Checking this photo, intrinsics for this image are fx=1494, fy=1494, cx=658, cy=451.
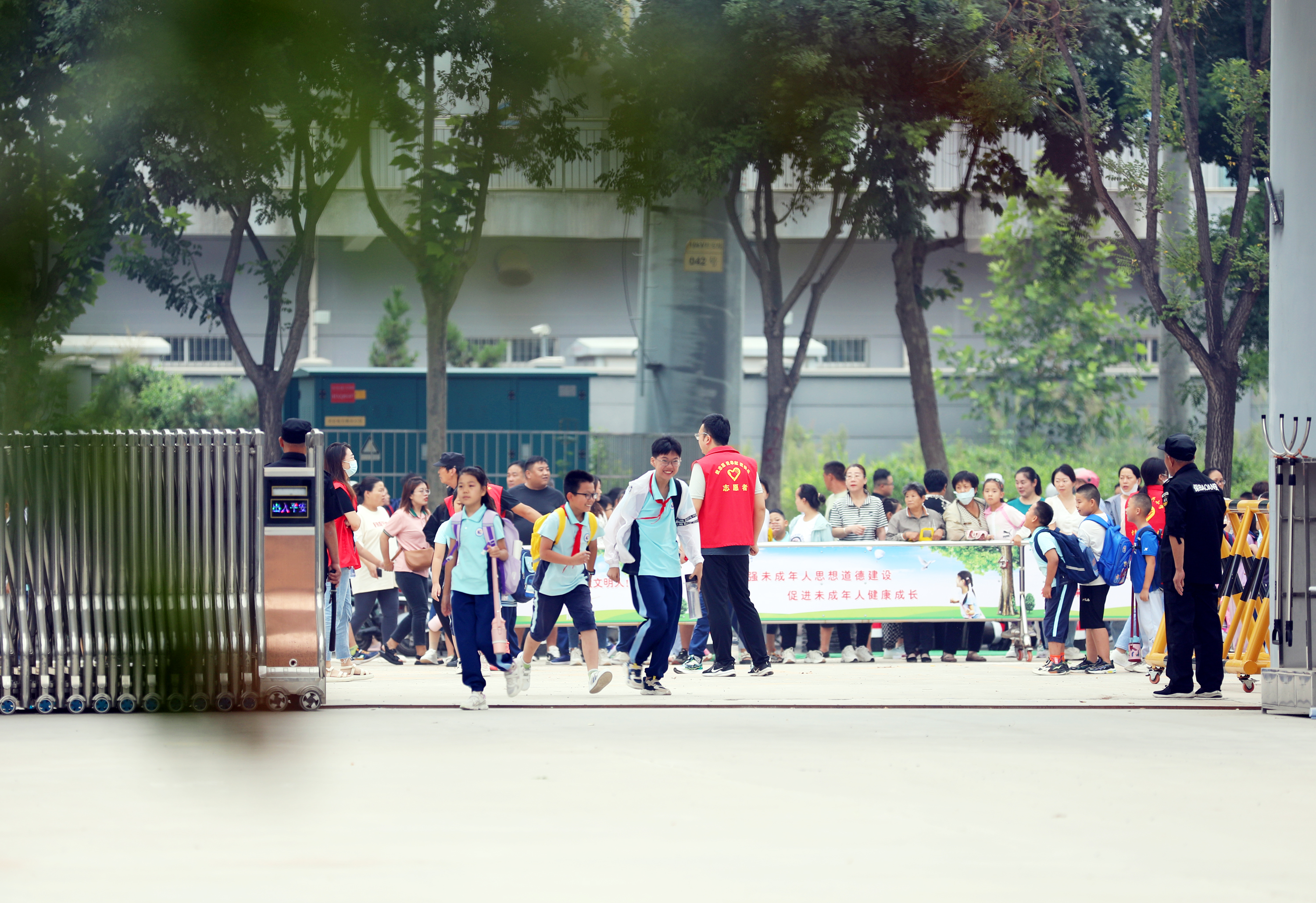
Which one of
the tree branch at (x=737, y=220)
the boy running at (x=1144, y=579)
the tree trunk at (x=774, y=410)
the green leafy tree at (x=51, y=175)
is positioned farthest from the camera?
the tree trunk at (x=774, y=410)

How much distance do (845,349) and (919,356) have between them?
1275cm

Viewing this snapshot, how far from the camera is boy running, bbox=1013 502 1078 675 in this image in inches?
463

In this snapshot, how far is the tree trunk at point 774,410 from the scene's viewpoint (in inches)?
860

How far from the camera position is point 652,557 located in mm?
9797

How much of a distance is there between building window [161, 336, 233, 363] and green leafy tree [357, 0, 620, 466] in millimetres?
285

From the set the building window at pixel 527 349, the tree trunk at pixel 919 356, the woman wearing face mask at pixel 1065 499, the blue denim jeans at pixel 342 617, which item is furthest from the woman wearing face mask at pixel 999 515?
the building window at pixel 527 349

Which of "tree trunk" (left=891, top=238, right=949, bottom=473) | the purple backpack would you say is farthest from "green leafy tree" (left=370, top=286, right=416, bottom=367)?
the purple backpack

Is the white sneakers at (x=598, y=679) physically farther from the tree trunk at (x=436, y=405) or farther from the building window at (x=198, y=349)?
the tree trunk at (x=436, y=405)

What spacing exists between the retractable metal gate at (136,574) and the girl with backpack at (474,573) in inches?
33.1

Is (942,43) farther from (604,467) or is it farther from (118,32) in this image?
(118,32)

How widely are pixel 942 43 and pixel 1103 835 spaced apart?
13806 millimetres

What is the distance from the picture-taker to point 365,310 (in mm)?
2869

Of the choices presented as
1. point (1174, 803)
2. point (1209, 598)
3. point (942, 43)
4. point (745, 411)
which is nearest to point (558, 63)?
point (1174, 803)

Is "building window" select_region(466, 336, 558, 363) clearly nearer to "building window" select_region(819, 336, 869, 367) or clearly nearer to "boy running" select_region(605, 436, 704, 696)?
"building window" select_region(819, 336, 869, 367)
